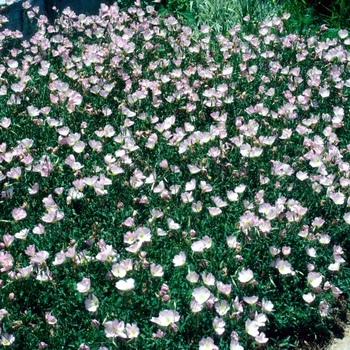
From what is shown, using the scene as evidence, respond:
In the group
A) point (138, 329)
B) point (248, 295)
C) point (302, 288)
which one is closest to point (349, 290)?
point (302, 288)

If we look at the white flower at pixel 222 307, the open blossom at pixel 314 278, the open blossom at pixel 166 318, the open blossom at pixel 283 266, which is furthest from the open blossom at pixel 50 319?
the open blossom at pixel 314 278

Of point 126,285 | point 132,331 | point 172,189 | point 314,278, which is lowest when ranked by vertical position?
point 132,331

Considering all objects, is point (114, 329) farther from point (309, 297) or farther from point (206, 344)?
point (309, 297)

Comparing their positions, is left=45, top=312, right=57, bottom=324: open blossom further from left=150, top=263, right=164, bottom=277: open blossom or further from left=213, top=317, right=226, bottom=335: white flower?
left=213, top=317, right=226, bottom=335: white flower

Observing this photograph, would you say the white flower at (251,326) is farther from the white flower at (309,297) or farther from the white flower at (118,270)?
the white flower at (118,270)

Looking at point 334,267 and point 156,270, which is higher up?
point 334,267

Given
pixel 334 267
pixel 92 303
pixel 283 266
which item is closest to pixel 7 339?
pixel 92 303

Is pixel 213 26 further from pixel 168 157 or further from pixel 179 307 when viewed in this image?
pixel 179 307

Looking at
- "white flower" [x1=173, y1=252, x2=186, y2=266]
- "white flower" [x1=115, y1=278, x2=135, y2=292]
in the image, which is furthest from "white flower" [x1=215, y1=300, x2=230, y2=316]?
"white flower" [x1=115, y1=278, x2=135, y2=292]
